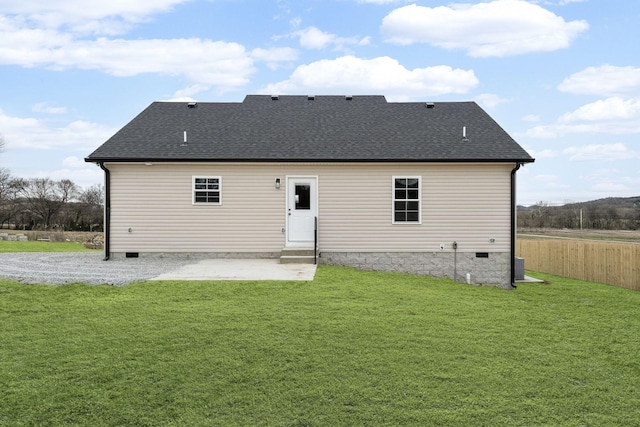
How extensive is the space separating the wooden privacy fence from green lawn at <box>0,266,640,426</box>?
23.5 ft

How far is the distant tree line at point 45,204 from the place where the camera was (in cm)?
4332

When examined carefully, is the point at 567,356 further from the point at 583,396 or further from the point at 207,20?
the point at 207,20

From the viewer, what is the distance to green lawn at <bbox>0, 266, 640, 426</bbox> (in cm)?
370

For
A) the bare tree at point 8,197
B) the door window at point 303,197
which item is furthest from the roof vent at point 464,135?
the bare tree at point 8,197

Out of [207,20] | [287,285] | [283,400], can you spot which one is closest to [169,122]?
[207,20]

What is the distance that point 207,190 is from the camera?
504 inches

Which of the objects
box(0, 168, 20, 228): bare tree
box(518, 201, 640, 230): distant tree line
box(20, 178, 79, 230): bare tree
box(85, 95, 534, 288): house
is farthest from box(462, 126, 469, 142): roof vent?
box(0, 168, 20, 228): bare tree

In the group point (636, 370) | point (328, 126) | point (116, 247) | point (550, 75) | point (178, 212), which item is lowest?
point (636, 370)

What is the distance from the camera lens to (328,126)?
1460 centimetres

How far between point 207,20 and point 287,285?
30.5ft

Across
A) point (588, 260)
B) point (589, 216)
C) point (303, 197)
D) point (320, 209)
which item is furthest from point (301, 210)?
point (589, 216)

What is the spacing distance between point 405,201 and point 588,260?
7761 mm

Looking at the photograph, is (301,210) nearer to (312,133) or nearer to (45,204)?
(312,133)

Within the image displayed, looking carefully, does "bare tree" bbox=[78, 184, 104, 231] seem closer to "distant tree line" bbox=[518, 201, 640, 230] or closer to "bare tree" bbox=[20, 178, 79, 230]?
"bare tree" bbox=[20, 178, 79, 230]
